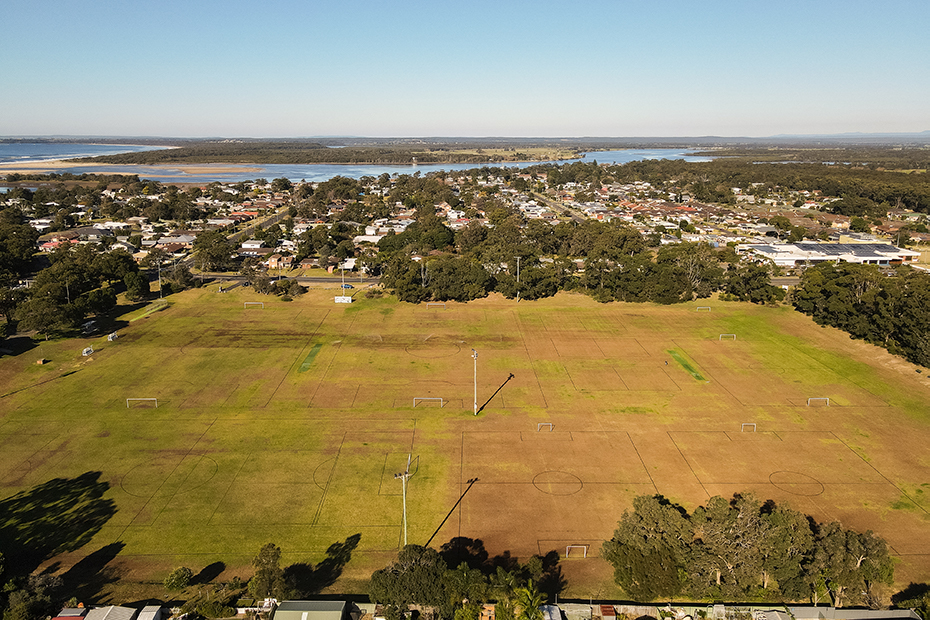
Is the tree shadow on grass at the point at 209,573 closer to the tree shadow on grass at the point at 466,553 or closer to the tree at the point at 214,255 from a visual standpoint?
the tree shadow on grass at the point at 466,553

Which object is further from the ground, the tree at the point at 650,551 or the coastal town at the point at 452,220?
the coastal town at the point at 452,220

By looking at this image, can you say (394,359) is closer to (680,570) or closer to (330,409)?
(330,409)

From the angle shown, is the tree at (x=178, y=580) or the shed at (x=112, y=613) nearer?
the shed at (x=112, y=613)

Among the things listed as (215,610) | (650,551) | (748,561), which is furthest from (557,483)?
(215,610)

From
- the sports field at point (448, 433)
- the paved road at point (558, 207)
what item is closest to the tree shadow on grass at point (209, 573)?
the sports field at point (448, 433)

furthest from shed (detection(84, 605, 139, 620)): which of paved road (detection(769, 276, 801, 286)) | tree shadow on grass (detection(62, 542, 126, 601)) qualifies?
paved road (detection(769, 276, 801, 286))

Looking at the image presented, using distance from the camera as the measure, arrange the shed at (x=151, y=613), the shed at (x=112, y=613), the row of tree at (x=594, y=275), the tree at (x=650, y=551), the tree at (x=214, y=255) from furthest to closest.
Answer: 1. the tree at (x=214, y=255)
2. the row of tree at (x=594, y=275)
3. the tree at (x=650, y=551)
4. the shed at (x=151, y=613)
5. the shed at (x=112, y=613)
